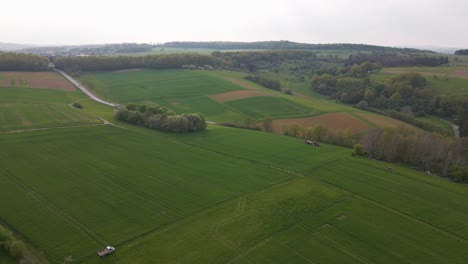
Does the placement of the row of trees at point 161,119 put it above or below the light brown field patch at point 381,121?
above

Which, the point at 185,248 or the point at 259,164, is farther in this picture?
the point at 259,164

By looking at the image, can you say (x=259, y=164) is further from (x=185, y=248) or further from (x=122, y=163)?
(x=185, y=248)

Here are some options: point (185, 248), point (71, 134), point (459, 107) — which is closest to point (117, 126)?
point (71, 134)

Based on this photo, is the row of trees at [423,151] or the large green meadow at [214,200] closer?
the large green meadow at [214,200]

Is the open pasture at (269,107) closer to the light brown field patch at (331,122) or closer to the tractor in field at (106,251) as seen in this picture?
the light brown field patch at (331,122)

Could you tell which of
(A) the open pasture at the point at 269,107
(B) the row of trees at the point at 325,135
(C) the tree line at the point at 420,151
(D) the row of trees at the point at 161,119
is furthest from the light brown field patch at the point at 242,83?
(C) the tree line at the point at 420,151

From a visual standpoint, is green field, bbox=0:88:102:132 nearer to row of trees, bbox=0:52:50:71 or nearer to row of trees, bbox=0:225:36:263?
row of trees, bbox=0:52:50:71

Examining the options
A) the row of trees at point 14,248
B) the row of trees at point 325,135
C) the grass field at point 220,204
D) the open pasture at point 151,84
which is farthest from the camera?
the open pasture at point 151,84
